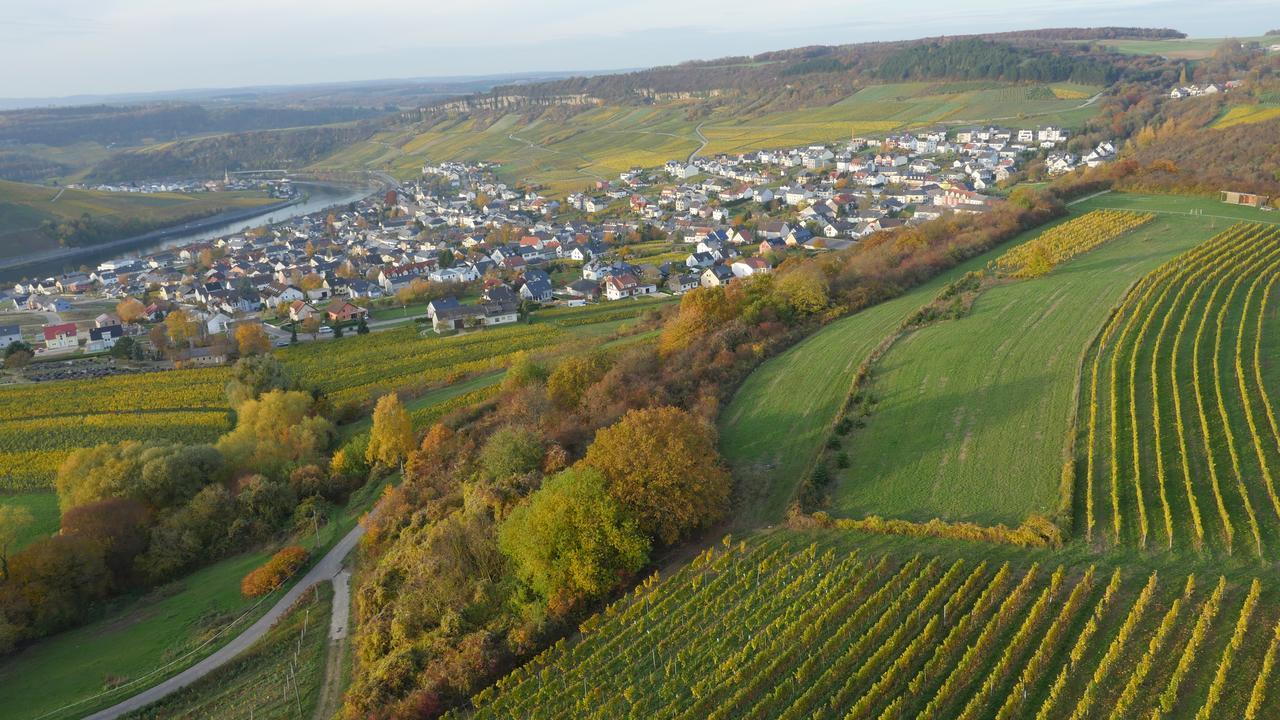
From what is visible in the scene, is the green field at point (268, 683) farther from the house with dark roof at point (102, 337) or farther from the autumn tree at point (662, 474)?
the house with dark roof at point (102, 337)

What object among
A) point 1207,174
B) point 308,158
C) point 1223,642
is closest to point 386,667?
point 1223,642

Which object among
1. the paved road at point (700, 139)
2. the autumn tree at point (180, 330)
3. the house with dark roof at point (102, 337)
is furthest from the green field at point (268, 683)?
the paved road at point (700, 139)

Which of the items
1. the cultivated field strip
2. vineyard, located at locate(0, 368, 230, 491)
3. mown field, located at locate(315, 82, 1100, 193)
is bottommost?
vineyard, located at locate(0, 368, 230, 491)

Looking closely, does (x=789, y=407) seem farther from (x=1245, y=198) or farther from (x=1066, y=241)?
(x=1245, y=198)

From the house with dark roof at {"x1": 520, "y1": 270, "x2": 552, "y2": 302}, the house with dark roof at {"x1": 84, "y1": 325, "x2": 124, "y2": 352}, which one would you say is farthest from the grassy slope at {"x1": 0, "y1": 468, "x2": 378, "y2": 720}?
the house with dark roof at {"x1": 84, "y1": 325, "x2": 124, "y2": 352}

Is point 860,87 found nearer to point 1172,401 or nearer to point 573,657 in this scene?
point 1172,401

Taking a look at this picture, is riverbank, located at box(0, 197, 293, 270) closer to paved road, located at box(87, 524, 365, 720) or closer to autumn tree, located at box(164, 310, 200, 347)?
autumn tree, located at box(164, 310, 200, 347)
